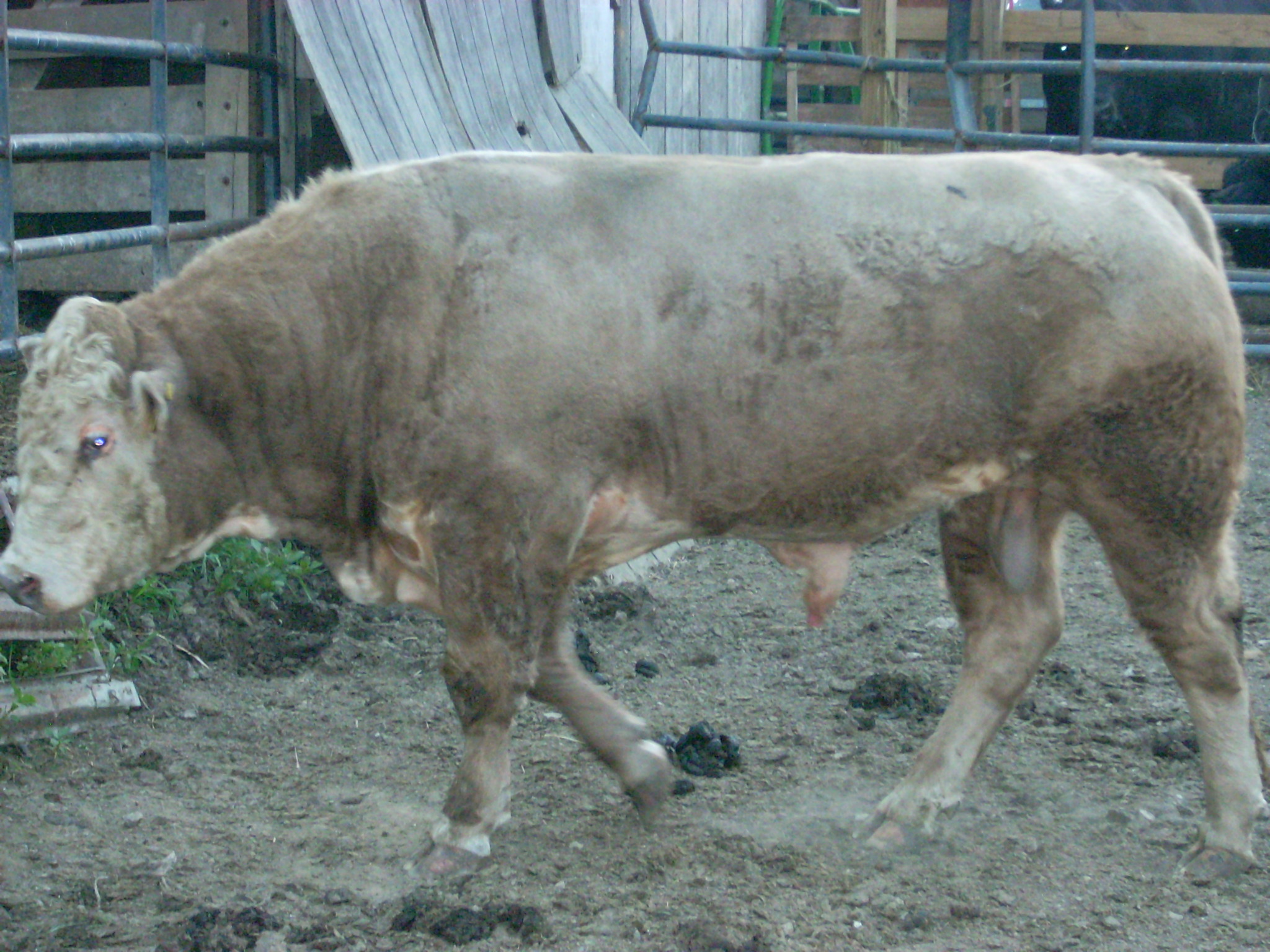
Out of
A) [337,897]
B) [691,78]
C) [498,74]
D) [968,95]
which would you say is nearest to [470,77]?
[498,74]

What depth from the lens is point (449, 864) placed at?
3.42 meters

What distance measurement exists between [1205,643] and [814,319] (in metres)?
1.25

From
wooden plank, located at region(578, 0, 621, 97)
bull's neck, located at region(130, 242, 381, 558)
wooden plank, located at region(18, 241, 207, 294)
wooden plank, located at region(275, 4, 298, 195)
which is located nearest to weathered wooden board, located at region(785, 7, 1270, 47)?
wooden plank, located at region(578, 0, 621, 97)

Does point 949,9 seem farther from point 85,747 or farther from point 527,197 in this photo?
point 85,747

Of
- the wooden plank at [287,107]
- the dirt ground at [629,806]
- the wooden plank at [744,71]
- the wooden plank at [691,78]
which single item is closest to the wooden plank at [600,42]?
the wooden plank at [691,78]

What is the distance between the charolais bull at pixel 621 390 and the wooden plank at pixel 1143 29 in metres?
5.72

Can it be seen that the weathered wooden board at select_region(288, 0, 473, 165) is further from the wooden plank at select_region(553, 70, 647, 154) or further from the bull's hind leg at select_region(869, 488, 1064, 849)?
the bull's hind leg at select_region(869, 488, 1064, 849)

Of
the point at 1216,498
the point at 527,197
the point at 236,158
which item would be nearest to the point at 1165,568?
the point at 1216,498

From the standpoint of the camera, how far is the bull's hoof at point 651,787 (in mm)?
3639

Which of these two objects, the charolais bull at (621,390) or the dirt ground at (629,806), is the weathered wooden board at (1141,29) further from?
the charolais bull at (621,390)

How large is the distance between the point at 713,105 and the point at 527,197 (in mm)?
6168

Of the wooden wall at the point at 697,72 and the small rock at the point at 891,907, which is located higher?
the wooden wall at the point at 697,72

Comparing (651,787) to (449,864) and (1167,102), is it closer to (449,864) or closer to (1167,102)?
(449,864)

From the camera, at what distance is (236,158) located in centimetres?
627
